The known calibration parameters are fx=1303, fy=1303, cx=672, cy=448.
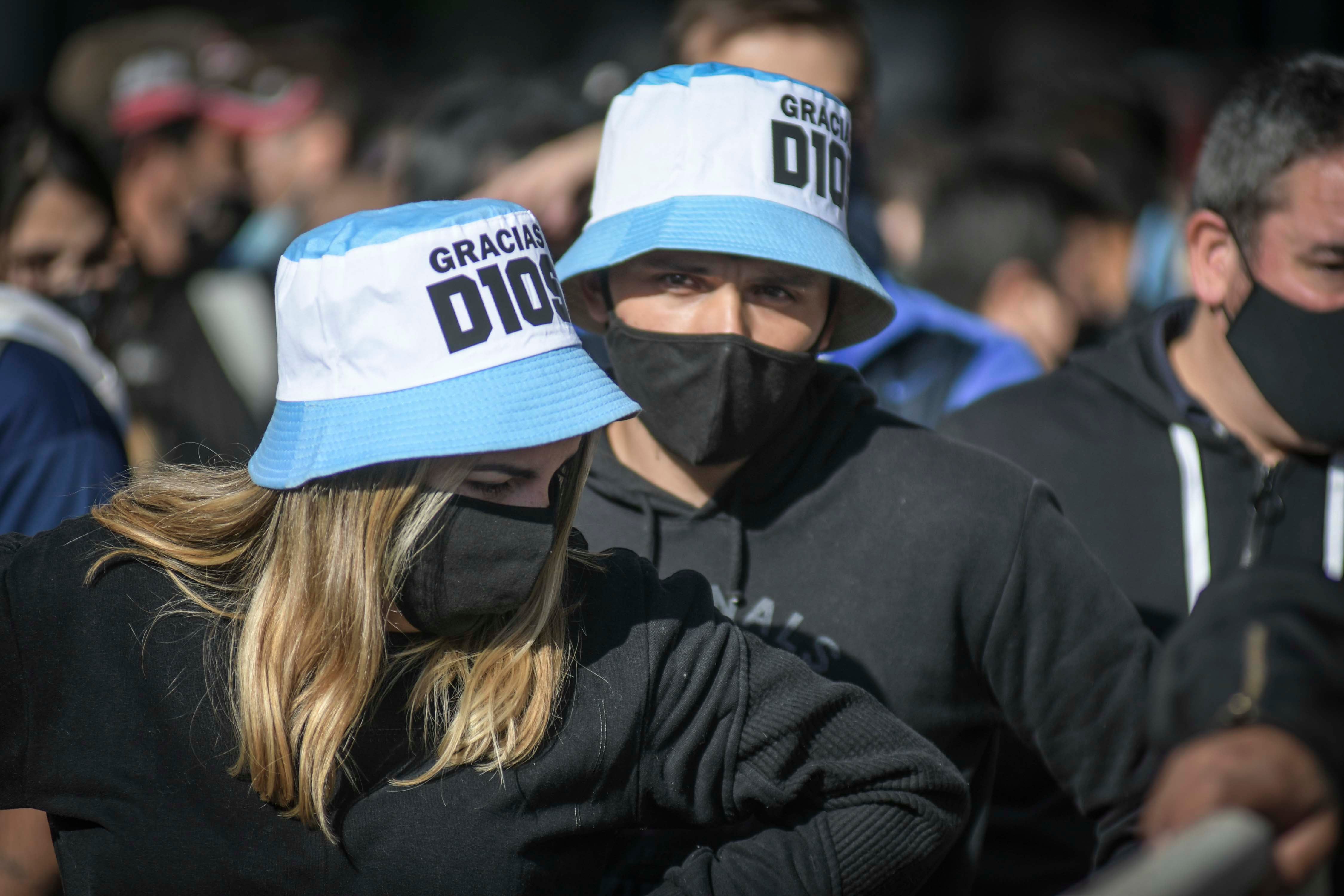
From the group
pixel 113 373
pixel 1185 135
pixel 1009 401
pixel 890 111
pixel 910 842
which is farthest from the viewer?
pixel 890 111

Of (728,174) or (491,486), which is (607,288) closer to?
(728,174)

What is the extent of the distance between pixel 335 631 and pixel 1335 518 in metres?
2.16

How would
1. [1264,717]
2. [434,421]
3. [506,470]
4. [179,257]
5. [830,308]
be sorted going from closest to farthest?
[1264,717] < [434,421] < [506,470] < [830,308] < [179,257]

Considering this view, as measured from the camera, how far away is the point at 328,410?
1973mm

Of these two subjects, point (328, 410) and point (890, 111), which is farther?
point (890, 111)

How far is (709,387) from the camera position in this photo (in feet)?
8.09

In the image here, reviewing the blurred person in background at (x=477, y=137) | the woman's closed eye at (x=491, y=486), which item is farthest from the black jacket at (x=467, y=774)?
the blurred person in background at (x=477, y=137)

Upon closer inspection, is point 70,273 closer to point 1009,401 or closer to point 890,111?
point 1009,401

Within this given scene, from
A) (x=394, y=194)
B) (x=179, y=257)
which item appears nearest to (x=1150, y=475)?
(x=394, y=194)

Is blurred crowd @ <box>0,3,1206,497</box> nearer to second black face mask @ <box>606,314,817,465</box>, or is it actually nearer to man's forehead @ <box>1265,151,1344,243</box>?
second black face mask @ <box>606,314,817,465</box>

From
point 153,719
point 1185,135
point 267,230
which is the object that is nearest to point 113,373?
point 153,719

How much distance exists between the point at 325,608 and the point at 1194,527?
1.92 meters

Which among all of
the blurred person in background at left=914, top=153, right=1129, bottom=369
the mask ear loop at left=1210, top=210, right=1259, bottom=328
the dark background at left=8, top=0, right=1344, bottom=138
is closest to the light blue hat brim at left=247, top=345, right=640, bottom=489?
the mask ear loop at left=1210, top=210, right=1259, bottom=328

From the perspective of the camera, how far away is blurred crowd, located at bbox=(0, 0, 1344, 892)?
3.06m
